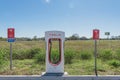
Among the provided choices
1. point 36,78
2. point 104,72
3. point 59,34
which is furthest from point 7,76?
point 104,72

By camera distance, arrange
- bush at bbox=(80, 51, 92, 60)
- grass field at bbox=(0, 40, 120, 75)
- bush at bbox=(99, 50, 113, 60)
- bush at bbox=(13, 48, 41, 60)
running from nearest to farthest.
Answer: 1. grass field at bbox=(0, 40, 120, 75)
2. bush at bbox=(99, 50, 113, 60)
3. bush at bbox=(80, 51, 92, 60)
4. bush at bbox=(13, 48, 41, 60)

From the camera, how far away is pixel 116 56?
47.8 feet

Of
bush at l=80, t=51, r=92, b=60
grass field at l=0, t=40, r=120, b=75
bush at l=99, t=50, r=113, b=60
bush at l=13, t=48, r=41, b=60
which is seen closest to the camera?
grass field at l=0, t=40, r=120, b=75

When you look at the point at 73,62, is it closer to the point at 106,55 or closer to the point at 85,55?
the point at 85,55

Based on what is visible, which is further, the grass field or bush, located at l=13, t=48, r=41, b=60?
bush, located at l=13, t=48, r=41, b=60

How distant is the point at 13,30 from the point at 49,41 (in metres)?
1.80

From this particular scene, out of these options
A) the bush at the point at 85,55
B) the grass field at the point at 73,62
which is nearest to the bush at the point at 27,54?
the grass field at the point at 73,62

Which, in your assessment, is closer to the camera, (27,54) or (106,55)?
(106,55)

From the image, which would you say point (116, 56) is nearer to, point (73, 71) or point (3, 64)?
point (73, 71)

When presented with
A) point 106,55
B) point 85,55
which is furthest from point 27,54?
point 106,55

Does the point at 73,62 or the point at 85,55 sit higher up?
the point at 85,55

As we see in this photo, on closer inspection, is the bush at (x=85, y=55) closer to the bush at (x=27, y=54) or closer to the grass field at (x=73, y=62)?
the grass field at (x=73, y=62)

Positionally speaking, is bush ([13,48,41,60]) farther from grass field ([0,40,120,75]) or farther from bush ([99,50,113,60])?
bush ([99,50,113,60])

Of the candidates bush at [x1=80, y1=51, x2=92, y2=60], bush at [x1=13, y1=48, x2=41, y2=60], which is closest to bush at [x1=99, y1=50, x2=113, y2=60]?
bush at [x1=80, y1=51, x2=92, y2=60]
